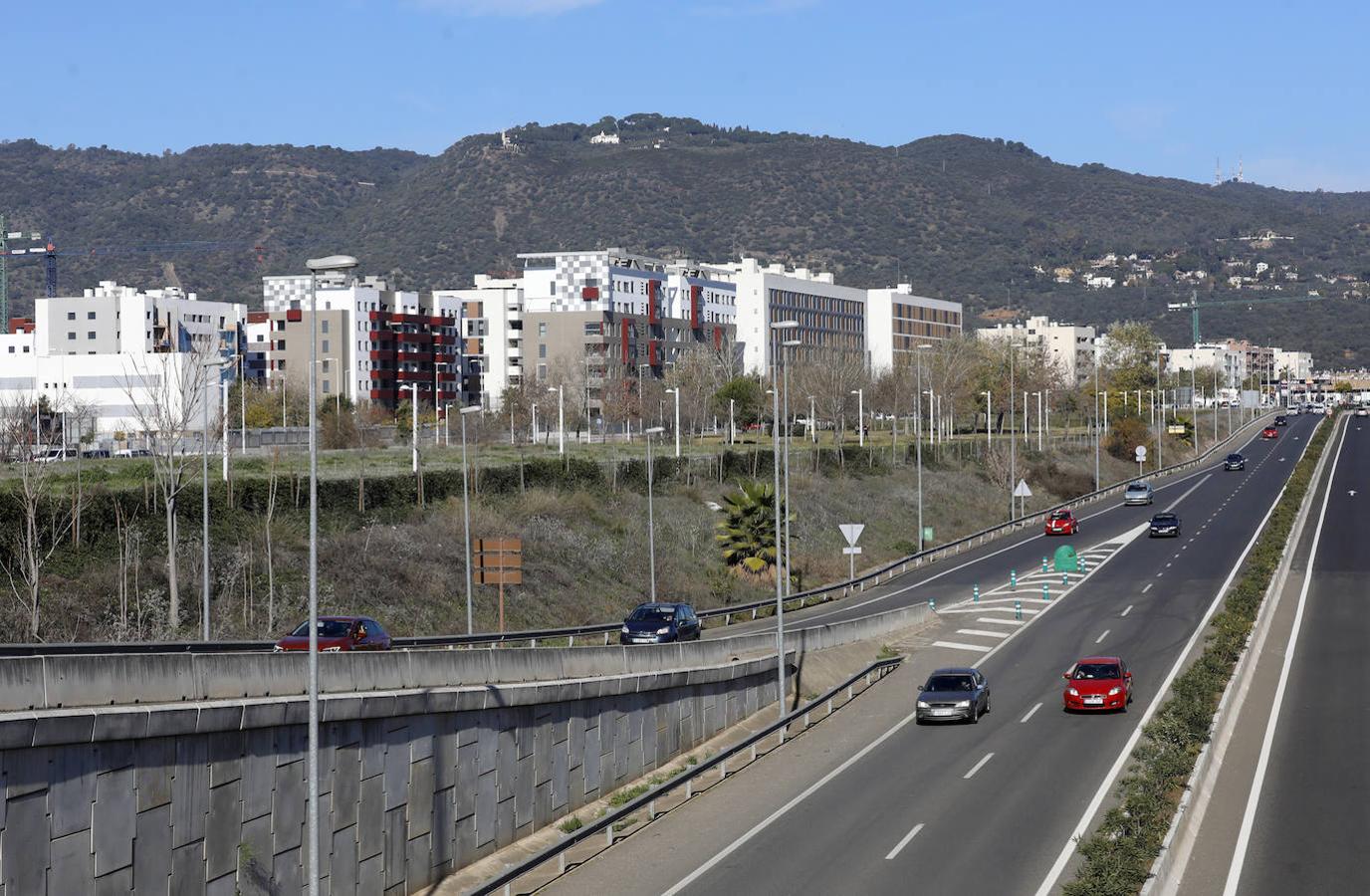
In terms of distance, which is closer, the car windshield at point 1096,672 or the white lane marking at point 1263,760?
the white lane marking at point 1263,760

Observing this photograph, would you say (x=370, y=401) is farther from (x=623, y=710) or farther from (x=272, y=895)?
(x=272, y=895)

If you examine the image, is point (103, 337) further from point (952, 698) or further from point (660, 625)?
point (952, 698)

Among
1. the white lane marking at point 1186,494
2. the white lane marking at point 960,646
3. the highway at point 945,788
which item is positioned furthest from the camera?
the white lane marking at point 1186,494

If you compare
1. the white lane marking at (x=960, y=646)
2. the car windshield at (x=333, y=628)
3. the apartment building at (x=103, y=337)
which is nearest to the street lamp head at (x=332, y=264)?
the car windshield at (x=333, y=628)

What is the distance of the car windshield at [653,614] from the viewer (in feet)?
155

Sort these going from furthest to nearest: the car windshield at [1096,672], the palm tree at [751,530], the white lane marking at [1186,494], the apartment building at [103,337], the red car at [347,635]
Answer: the apartment building at [103,337]
the white lane marking at [1186,494]
the palm tree at [751,530]
the car windshield at [1096,672]
the red car at [347,635]

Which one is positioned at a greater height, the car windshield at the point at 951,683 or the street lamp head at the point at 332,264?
the street lamp head at the point at 332,264

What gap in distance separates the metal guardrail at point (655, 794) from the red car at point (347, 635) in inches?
276

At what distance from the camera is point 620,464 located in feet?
293

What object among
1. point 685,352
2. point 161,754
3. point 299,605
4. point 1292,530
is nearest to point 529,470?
point 299,605

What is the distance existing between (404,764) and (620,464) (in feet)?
216

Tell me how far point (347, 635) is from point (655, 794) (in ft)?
27.2

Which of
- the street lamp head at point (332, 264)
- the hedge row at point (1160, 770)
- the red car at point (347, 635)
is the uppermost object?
the street lamp head at point (332, 264)

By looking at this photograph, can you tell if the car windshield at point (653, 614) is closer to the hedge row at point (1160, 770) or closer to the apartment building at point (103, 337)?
the hedge row at point (1160, 770)
